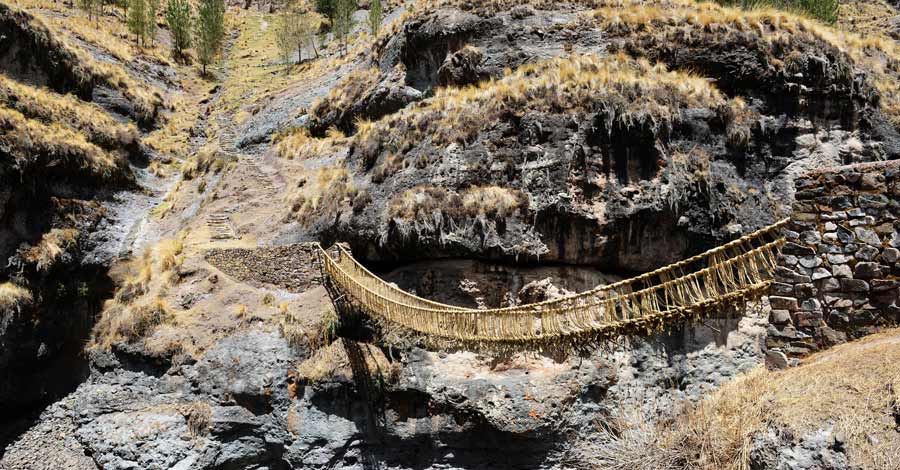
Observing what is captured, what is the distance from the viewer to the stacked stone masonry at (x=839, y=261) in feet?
17.2

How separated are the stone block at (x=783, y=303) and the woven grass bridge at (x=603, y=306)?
13.4 inches

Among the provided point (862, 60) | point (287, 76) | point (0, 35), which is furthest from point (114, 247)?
point (862, 60)

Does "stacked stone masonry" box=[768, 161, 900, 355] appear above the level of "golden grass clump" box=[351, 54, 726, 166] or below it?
below

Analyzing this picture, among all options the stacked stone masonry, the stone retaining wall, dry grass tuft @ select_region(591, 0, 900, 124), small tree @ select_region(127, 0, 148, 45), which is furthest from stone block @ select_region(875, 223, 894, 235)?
small tree @ select_region(127, 0, 148, 45)

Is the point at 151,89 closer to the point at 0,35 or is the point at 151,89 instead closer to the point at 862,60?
the point at 0,35

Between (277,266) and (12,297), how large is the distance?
6.84m

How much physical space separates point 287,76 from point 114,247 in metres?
18.5

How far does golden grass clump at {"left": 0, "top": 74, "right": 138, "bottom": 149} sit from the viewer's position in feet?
61.3

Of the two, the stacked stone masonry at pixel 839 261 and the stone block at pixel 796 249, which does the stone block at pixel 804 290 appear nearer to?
the stacked stone masonry at pixel 839 261

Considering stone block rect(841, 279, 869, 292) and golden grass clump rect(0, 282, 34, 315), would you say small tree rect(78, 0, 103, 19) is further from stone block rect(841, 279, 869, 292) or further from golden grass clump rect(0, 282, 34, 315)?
stone block rect(841, 279, 869, 292)

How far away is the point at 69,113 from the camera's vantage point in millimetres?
20641

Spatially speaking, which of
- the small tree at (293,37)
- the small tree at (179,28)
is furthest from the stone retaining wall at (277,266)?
the small tree at (179,28)

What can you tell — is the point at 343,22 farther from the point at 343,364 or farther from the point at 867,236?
the point at 867,236

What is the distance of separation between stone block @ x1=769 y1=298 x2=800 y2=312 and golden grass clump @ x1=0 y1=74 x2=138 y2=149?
21.7 meters
